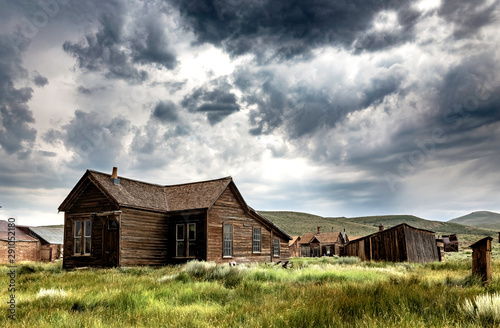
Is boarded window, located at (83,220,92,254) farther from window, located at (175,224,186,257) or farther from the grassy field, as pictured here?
the grassy field

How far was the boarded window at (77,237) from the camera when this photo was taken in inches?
989

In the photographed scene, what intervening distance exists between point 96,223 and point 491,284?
2064cm

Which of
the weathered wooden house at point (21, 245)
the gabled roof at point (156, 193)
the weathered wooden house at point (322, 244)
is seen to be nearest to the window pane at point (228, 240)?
the gabled roof at point (156, 193)

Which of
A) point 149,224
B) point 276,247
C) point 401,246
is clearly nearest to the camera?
point 149,224

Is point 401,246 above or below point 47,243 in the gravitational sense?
below

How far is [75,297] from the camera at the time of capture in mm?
10352

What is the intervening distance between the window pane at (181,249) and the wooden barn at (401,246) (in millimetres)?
15546

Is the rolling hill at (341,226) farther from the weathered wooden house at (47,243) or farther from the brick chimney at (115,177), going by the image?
the brick chimney at (115,177)

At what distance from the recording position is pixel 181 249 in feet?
84.2

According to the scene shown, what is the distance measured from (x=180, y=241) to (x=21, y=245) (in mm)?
28112

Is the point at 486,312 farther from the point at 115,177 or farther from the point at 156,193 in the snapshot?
the point at 156,193

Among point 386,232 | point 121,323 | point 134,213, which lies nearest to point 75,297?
point 121,323

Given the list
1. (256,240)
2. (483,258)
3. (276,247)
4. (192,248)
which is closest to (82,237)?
(192,248)

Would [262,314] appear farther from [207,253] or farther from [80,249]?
[80,249]
